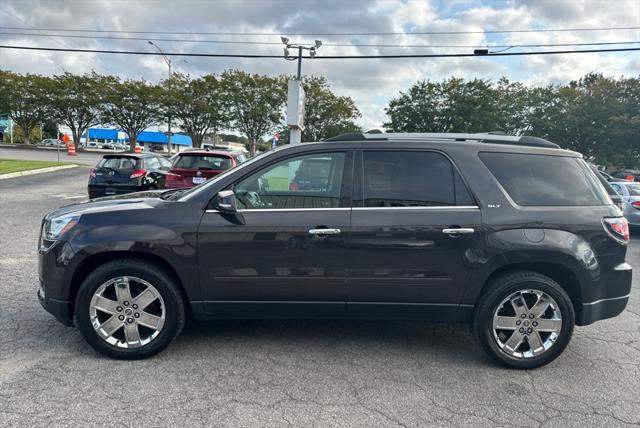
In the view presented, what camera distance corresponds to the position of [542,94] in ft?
114

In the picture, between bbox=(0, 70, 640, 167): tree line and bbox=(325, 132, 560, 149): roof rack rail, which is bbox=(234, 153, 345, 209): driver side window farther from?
bbox=(0, 70, 640, 167): tree line

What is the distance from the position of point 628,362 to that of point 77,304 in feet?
14.7

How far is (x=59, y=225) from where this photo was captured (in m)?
3.29

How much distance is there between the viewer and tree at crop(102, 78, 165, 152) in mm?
36469

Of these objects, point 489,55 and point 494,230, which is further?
point 489,55

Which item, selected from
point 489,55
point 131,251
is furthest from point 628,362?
point 489,55

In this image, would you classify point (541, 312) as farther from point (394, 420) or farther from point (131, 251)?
point (131, 251)

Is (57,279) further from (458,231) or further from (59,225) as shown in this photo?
(458,231)

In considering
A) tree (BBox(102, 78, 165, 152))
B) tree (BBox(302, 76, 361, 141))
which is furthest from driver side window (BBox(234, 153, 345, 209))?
tree (BBox(102, 78, 165, 152))

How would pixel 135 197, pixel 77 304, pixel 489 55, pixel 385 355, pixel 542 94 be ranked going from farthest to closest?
pixel 542 94 → pixel 489 55 → pixel 135 197 → pixel 385 355 → pixel 77 304

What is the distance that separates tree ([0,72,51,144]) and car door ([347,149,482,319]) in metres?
44.0

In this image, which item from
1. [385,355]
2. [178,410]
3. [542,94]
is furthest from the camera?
[542,94]

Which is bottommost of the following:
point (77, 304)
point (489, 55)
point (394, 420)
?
point (394, 420)

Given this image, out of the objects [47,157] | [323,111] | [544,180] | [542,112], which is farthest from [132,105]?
[544,180]
